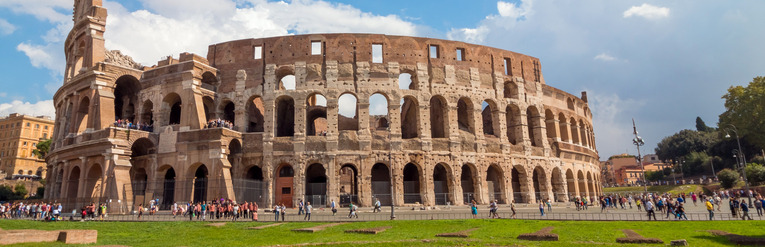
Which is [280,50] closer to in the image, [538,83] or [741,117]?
[538,83]

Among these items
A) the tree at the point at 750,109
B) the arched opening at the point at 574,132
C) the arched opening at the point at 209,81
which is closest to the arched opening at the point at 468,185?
the arched opening at the point at 574,132

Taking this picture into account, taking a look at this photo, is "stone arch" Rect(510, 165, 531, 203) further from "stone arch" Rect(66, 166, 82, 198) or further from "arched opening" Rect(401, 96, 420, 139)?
"stone arch" Rect(66, 166, 82, 198)

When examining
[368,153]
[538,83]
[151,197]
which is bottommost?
[151,197]

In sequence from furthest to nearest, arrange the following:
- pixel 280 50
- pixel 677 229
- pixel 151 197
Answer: pixel 280 50 → pixel 151 197 → pixel 677 229

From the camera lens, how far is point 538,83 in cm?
3797

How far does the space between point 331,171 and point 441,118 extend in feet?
32.5

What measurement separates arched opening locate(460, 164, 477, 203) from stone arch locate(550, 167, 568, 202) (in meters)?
7.32

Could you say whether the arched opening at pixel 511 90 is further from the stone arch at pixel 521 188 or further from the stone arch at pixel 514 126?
the stone arch at pixel 521 188

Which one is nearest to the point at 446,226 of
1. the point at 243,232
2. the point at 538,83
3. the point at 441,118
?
the point at 243,232

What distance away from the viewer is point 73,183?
30.5m

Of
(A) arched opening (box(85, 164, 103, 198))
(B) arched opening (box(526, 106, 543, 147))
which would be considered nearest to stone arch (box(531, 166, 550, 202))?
(B) arched opening (box(526, 106, 543, 147))

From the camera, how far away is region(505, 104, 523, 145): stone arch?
1395 inches

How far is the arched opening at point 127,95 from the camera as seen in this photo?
1361 inches

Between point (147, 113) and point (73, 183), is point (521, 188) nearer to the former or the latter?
point (147, 113)
